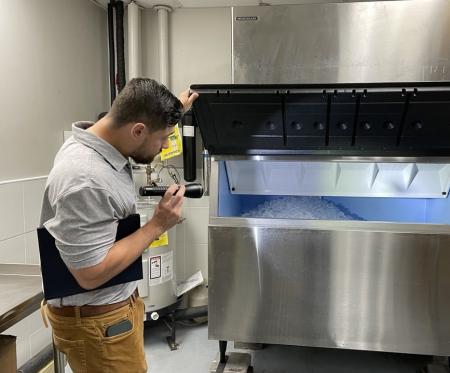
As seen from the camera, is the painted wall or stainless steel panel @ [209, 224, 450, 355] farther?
the painted wall

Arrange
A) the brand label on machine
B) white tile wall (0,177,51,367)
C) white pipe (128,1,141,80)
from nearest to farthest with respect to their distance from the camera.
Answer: white tile wall (0,177,51,367) < the brand label on machine < white pipe (128,1,141,80)

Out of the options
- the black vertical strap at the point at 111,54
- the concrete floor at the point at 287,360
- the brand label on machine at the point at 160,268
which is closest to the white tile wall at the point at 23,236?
the concrete floor at the point at 287,360

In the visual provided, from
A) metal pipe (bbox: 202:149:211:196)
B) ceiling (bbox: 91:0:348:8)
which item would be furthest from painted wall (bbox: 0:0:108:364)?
metal pipe (bbox: 202:149:211:196)

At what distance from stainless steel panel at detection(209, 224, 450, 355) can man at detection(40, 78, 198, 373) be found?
59 cm

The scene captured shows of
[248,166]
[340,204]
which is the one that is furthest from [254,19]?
[340,204]

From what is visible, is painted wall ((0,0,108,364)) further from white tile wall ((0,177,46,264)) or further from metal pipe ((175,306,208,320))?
metal pipe ((175,306,208,320))

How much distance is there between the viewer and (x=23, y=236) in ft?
6.39

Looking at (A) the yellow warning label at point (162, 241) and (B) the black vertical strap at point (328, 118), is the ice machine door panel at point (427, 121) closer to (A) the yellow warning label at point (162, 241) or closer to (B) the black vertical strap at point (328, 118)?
(B) the black vertical strap at point (328, 118)

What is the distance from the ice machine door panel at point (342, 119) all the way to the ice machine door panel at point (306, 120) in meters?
0.03

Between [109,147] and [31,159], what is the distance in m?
1.29

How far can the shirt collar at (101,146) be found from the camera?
0.98 meters

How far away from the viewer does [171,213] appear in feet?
3.43

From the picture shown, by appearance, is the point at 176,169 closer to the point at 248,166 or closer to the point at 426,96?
the point at 248,166

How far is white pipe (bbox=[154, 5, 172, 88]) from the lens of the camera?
8.54 feet
